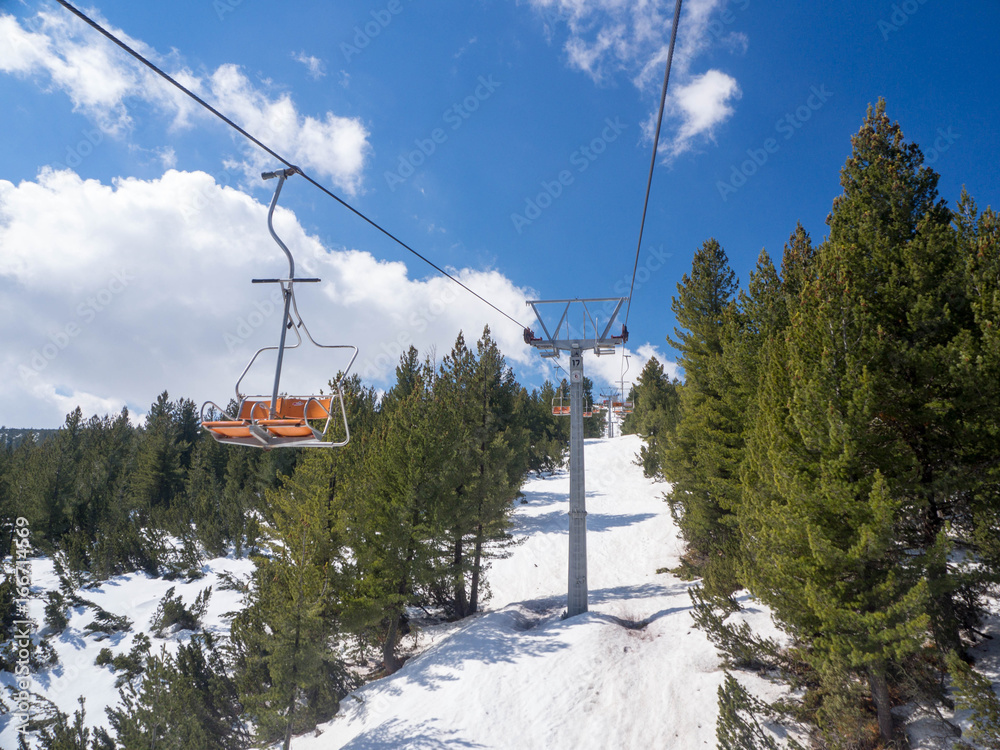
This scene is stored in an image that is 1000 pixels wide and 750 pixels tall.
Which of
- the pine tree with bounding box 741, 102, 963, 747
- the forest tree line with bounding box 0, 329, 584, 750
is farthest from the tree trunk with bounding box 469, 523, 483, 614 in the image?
the pine tree with bounding box 741, 102, 963, 747

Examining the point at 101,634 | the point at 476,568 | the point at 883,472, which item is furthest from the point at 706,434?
the point at 101,634

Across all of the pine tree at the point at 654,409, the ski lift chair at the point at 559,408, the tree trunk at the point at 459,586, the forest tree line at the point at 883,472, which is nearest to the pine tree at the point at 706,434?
the forest tree line at the point at 883,472

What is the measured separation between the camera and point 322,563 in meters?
15.1

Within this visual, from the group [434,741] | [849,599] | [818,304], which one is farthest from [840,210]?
[434,741]

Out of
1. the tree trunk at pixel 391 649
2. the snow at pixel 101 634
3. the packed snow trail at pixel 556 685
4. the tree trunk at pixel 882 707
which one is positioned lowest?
the snow at pixel 101 634

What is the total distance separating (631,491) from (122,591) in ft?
109

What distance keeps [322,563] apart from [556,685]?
27.1 feet

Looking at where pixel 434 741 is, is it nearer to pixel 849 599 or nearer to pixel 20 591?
pixel 849 599

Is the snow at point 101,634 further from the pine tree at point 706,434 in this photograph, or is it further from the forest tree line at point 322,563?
the pine tree at point 706,434

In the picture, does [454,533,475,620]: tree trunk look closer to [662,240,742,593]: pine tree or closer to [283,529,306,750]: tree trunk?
[283,529,306,750]: tree trunk

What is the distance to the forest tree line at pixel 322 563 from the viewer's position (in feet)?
40.3

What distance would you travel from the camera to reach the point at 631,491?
3709cm

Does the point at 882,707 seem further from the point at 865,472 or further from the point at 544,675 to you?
the point at 544,675

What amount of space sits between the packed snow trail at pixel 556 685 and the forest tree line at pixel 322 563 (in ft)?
6.31
